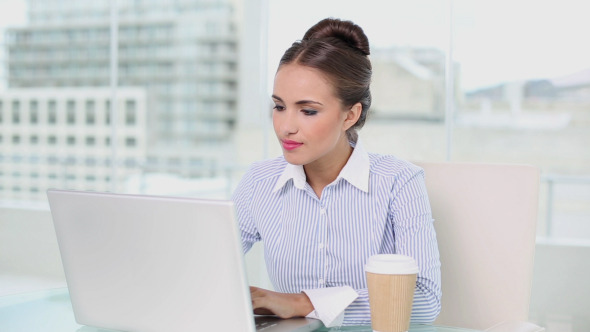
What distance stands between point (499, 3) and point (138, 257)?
1139 centimetres

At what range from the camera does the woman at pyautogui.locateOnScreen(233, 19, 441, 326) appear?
1.44 m

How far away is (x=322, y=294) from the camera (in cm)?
127

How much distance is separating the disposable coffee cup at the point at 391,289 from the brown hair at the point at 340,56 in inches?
21.7

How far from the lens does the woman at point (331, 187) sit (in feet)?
4.74

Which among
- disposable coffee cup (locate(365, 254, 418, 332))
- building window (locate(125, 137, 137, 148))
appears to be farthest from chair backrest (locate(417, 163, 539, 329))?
building window (locate(125, 137, 137, 148))

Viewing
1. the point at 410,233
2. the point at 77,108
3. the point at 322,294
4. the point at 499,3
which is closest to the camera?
the point at 322,294

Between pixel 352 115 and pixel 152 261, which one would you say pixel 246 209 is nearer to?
pixel 352 115

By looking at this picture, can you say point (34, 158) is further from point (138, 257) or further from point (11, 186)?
point (11, 186)

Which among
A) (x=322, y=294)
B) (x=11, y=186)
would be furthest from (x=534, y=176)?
(x=11, y=186)

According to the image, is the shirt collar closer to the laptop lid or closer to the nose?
the nose

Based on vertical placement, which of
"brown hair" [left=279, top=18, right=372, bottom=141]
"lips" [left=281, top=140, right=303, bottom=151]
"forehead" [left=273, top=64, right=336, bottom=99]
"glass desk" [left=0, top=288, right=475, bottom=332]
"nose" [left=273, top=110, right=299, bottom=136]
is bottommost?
"glass desk" [left=0, top=288, right=475, bottom=332]

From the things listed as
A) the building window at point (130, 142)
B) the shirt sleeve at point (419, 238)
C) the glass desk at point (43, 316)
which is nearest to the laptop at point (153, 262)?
the glass desk at point (43, 316)

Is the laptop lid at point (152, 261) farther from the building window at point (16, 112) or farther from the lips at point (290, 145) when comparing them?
the building window at point (16, 112)

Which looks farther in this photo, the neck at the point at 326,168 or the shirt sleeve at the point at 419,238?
the neck at the point at 326,168
